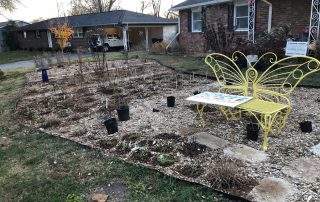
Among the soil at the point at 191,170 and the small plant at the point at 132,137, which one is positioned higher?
the small plant at the point at 132,137

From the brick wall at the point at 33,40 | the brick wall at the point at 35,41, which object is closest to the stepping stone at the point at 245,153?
the brick wall at the point at 35,41

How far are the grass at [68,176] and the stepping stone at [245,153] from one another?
775 millimetres

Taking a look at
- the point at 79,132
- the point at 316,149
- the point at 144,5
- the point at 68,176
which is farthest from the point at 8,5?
the point at 144,5

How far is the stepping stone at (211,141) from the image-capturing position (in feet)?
11.9

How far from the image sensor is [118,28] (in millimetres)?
23938

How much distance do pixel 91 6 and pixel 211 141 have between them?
36731 mm

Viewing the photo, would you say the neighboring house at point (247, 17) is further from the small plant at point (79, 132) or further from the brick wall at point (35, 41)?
the brick wall at point (35, 41)

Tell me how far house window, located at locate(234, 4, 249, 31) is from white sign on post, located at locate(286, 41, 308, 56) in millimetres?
4388

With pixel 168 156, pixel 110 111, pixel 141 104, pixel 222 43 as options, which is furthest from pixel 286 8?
pixel 168 156

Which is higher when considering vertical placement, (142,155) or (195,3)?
(195,3)

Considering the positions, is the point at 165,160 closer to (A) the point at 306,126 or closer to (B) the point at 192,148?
(B) the point at 192,148

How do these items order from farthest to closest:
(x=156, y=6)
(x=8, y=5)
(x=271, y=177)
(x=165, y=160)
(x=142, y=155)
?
(x=156, y=6)
(x=8, y=5)
(x=142, y=155)
(x=165, y=160)
(x=271, y=177)

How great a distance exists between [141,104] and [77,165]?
2.52 metres

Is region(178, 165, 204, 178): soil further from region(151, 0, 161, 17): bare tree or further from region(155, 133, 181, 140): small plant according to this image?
region(151, 0, 161, 17): bare tree
